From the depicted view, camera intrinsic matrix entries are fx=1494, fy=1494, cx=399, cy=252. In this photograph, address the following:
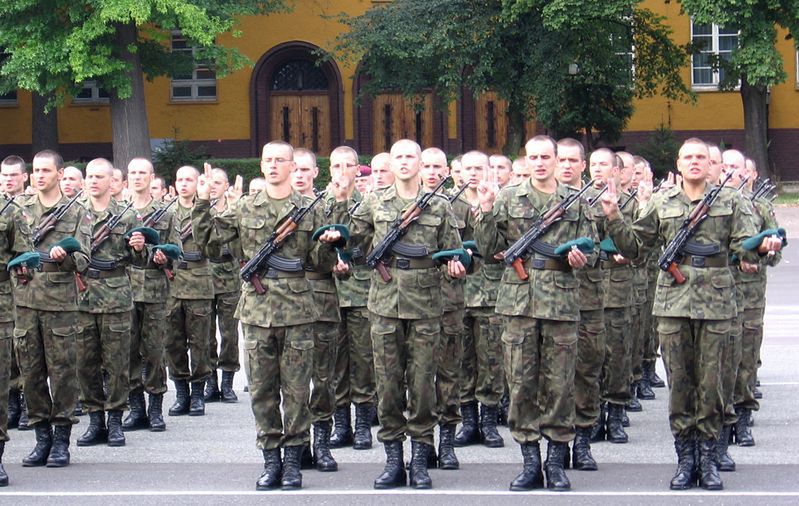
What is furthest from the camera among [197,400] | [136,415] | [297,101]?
[297,101]

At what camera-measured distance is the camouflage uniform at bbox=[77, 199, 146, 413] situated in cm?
1191

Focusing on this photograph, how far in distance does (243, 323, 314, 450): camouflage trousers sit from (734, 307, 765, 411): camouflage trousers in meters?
3.48

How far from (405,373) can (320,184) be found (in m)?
26.8

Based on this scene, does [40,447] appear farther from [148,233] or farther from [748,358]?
[748,358]

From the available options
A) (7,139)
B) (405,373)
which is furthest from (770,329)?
(7,139)

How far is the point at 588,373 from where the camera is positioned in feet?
36.0

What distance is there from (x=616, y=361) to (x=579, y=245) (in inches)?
91.5

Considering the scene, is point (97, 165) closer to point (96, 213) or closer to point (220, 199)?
point (96, 213)

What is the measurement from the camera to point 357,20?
37969 mm

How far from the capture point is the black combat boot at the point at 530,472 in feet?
32.5

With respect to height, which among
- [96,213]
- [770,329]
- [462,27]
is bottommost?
[770,329]

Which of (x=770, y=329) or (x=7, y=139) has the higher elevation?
(x=7, y=139)

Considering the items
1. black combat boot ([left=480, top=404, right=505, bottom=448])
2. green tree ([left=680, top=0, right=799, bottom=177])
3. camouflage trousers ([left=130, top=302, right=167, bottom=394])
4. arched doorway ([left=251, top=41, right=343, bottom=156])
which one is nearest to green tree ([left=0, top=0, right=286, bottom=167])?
arched doorway ([left=251, top=41, right=343, bottom=156])

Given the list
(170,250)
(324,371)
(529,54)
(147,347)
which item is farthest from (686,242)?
(529,54)
